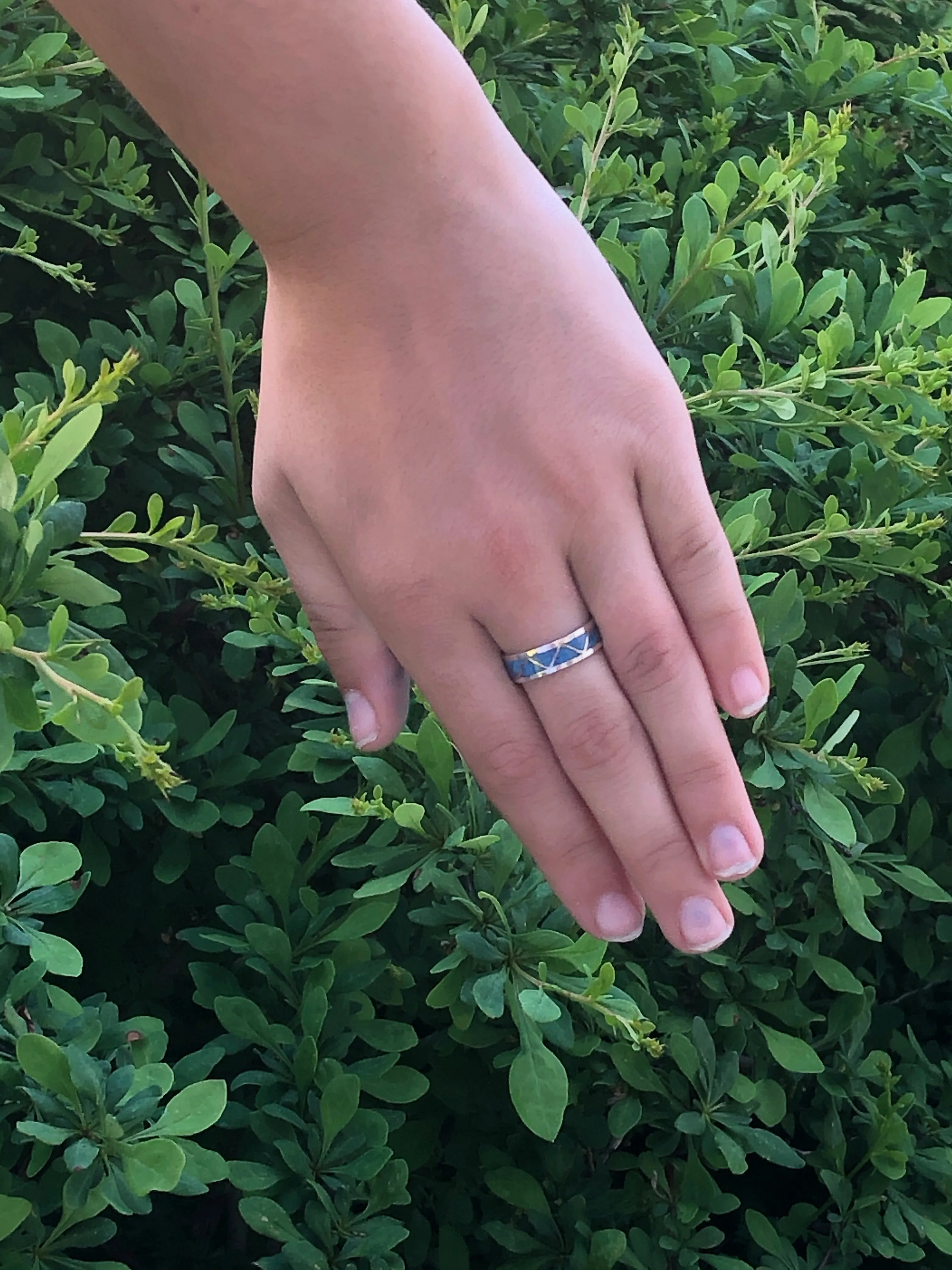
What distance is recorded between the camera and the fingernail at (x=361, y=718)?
2.70 feet

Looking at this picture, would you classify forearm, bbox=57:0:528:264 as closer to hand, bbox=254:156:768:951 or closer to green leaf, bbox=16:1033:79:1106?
hand, bbox=254:156:768:951

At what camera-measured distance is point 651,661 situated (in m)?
0.74

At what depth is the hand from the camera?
2.24 feet

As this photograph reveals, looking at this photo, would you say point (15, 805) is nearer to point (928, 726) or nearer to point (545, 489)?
point (545, 489)

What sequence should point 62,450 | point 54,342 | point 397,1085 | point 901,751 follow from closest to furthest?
point 62,450
point 397,1085
point 54,342
point 901,751

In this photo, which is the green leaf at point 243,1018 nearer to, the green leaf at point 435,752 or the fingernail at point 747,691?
the green leaf at point 435,752

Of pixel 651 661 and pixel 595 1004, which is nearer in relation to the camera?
pixel 651 661

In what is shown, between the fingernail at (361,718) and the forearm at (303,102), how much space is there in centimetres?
34

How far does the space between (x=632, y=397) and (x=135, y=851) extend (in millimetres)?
748

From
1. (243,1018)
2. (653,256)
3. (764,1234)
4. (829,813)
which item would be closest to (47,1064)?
(243,1018)

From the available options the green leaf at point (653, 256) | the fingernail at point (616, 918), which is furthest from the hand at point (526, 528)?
the green leaf at point (653, 256)

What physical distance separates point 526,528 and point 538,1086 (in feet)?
1.54

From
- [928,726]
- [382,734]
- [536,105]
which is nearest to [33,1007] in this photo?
[382,734]

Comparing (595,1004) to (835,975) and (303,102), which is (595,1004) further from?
(303,102)
